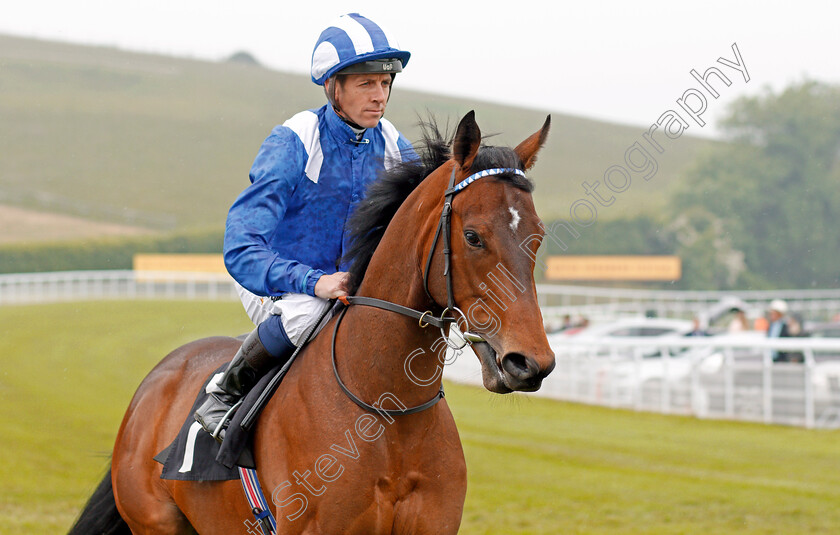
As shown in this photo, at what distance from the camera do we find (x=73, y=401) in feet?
49.9

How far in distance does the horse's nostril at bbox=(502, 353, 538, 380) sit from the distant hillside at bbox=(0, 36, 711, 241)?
45.0m

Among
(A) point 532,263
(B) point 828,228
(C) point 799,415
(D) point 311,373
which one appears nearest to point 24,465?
(D) point 311,373

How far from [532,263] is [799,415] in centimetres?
1108

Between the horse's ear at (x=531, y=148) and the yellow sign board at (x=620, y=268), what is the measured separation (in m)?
40.8

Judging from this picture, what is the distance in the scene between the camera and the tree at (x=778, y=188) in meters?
47.8

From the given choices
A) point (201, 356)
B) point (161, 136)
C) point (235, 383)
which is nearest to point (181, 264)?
point (161, 136)

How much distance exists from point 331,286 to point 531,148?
82cm

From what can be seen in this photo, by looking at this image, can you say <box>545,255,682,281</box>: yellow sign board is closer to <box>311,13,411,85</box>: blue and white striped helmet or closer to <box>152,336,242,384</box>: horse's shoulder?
<box>152,336,242,384</box>: horse's shoulder

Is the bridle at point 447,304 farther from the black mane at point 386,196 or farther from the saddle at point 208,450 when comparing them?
the saddle at point 208,450

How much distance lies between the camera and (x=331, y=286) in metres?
3.07

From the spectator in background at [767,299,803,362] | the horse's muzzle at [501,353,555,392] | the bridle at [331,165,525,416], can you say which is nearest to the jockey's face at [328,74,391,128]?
the bridle at [331,165,525,416]

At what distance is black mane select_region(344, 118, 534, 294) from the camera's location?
310 cm

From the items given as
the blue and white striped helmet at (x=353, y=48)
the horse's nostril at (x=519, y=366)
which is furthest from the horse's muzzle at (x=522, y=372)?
the blue and white striped helmet at (x=353, y=48)

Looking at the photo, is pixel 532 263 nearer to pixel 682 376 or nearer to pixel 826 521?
pixel 826 521
